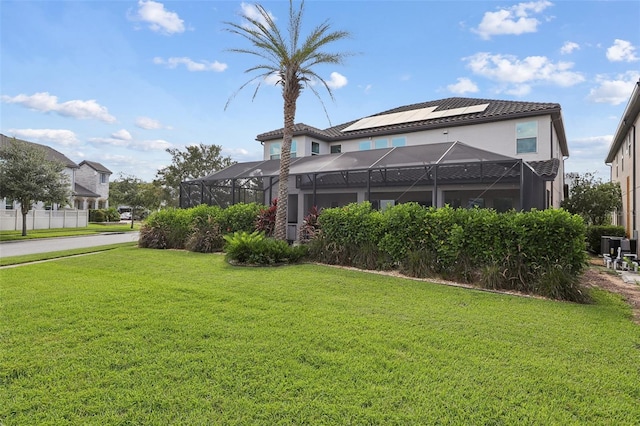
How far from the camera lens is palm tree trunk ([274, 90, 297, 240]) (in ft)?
39.5

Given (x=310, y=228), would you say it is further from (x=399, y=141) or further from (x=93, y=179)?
(x=93, y=179)

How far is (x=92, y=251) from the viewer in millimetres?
13586

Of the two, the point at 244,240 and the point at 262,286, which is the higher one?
the point at 244,240

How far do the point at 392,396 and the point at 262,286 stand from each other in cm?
436

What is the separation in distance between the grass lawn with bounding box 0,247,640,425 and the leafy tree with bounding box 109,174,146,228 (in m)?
Result: 32.9

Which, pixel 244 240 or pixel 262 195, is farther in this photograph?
pixel 262 195

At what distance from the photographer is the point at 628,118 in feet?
45.4

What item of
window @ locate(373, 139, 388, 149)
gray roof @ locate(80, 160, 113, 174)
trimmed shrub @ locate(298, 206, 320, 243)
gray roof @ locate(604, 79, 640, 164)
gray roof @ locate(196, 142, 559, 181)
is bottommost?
trimmed shrub @ locate(298, 206, 320, 243)

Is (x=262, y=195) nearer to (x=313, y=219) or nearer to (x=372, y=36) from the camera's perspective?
(x=313, y=219)

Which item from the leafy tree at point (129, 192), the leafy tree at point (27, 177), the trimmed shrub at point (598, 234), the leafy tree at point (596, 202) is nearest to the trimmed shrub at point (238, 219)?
the trimmed shrub at point (598, 234)

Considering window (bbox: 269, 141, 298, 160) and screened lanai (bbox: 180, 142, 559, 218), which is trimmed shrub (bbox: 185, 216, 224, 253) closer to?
screened lanai (bbox: 180, 142, 559, 218)

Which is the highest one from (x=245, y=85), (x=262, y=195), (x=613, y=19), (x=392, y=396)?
(x=613, y=19)

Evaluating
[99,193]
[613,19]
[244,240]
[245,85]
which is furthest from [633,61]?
[99,193]

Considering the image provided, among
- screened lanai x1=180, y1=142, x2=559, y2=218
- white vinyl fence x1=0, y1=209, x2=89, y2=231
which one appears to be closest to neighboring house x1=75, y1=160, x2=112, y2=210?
white vinyl fence x1=0, y1=209, x2=89, y2=231
